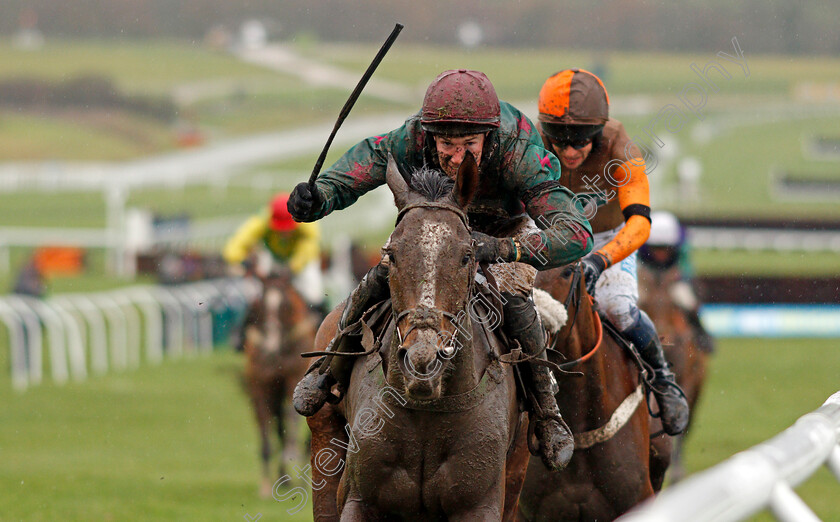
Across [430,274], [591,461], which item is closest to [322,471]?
[591,461]

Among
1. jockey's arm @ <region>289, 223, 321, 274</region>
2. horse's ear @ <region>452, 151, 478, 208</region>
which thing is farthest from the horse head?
jockey's arm @ <region>289, 223, 321, 274</region>

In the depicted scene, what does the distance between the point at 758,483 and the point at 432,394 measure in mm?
1289

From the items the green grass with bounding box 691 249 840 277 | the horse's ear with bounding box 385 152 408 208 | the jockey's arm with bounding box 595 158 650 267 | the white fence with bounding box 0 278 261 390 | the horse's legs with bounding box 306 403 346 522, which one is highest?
the horse's ear with bounding box 385 152 408 208

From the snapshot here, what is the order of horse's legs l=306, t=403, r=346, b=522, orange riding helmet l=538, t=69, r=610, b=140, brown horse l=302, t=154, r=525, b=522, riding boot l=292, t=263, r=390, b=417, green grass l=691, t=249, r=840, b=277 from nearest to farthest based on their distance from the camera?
brown horse l=302, t=154, r=525, b=522
riding boot l=292, t=263, r=390, b=417
horse's legs l=306, t=403, r=346, b=522
orange riding helmet l=538, t=69, r=610, b=140
green grass l=691, t=249, r=840, b=277

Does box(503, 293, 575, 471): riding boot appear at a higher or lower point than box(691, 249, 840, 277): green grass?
higher

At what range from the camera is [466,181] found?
142 inches

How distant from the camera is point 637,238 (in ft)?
16.8

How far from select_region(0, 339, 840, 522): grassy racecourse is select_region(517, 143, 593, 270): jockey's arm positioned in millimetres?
3769

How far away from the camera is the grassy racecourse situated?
7895 mm

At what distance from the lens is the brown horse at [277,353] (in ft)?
29.8

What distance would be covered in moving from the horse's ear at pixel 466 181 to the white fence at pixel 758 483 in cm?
123

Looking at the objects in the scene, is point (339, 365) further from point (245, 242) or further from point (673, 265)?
point (673, 265)

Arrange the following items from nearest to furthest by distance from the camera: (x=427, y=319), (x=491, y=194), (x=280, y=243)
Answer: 1. (x=427, y=319)
2. (x=491, y=194)
3. (x=280, y=243)

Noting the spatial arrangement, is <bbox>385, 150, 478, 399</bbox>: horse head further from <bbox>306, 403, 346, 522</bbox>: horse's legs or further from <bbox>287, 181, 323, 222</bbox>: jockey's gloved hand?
<bbox>306, 403, 346, 522</bbox>: horse's legs
